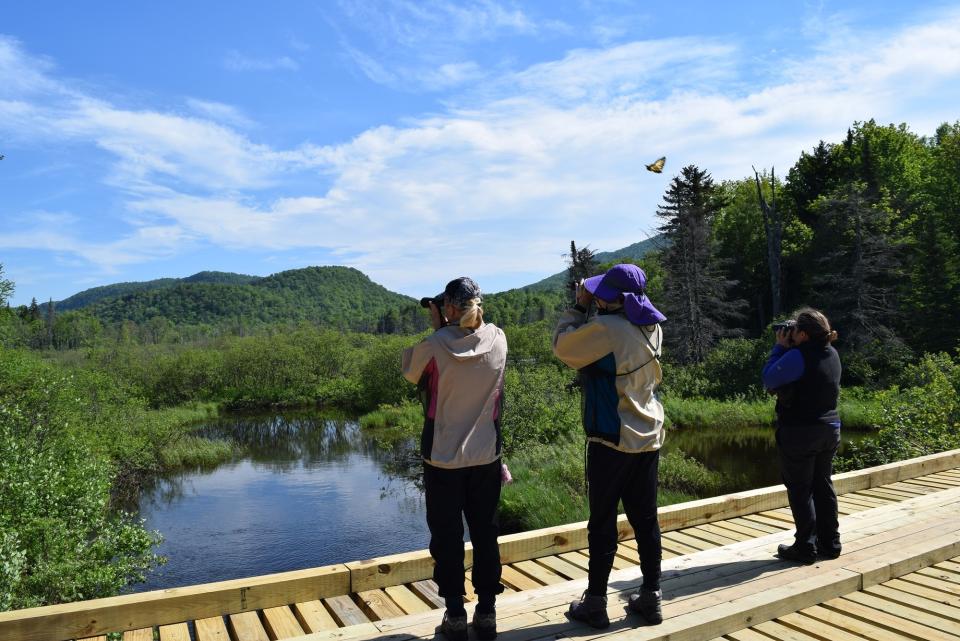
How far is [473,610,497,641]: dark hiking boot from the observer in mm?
3250

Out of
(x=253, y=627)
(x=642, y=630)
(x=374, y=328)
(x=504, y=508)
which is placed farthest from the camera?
(x=374, y=328)

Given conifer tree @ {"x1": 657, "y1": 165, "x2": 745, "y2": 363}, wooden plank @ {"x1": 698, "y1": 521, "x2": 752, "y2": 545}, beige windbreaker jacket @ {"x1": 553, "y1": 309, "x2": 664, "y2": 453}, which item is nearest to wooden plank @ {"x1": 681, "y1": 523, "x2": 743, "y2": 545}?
wooden plank @ {"x1": 698, "y1": 521, "x2": 752, "y2": 545}

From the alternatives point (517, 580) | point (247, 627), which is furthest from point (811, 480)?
point (247, 627)

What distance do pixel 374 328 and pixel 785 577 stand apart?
393 ft

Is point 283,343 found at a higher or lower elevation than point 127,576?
higher

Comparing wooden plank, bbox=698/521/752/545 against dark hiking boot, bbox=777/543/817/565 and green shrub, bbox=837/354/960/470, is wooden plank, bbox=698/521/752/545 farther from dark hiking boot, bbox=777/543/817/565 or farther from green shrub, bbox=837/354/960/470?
green shrub, bbox=837/354/960/470

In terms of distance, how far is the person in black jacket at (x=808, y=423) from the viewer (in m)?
4.21

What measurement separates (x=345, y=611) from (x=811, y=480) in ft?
9.92

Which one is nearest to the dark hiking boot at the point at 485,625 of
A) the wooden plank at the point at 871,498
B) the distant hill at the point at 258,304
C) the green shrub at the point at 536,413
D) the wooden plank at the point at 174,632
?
the wooden plank at the point at 174,632

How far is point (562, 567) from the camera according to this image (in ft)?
15.3

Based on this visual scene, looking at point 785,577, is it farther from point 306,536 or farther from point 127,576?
point 306,536

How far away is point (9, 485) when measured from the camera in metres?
8.76

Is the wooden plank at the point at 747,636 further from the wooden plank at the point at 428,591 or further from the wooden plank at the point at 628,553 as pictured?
the wooden plank at the point at 428,591

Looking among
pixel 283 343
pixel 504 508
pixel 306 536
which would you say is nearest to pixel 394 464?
pixel 306 536
